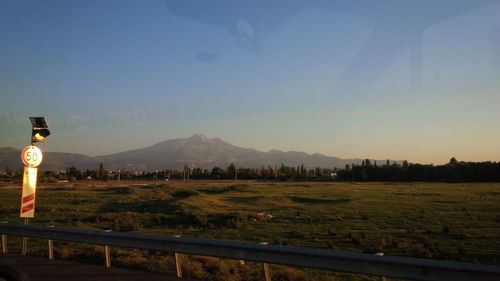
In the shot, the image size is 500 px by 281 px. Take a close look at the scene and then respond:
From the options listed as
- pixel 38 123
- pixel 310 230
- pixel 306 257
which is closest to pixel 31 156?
pixel 38 123

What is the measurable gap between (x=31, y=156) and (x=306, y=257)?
1016 cm

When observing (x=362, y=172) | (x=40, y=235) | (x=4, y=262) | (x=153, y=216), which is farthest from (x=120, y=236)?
(x=362, y=172)

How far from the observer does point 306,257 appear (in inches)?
351

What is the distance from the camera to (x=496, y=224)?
1170 inches

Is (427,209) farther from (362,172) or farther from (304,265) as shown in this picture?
(362,172)

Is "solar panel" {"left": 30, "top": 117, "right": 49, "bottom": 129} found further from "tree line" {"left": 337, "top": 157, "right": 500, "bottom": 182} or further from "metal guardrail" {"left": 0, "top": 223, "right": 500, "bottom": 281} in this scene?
"tree line" {"left": 337, "top": 157, "right": 500, "bottom": 182}

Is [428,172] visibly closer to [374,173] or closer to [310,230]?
[374,173]

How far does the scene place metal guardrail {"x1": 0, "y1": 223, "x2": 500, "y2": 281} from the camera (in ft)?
24.5

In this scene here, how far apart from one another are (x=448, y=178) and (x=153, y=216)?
110 meters

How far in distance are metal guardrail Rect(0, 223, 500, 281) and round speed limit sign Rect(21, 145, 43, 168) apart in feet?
13.3

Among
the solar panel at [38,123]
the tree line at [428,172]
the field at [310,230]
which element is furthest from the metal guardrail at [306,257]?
the tree line at [428,172]

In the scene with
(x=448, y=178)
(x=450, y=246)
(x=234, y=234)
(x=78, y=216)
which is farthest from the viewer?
(x=448, y=178)

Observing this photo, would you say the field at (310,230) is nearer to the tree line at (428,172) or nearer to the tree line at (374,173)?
the tree line at (428,172)

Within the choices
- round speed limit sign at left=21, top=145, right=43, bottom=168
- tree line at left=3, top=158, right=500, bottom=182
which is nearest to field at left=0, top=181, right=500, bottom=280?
round speed limit sign at left=21, top=145, right=43, bottom=168
